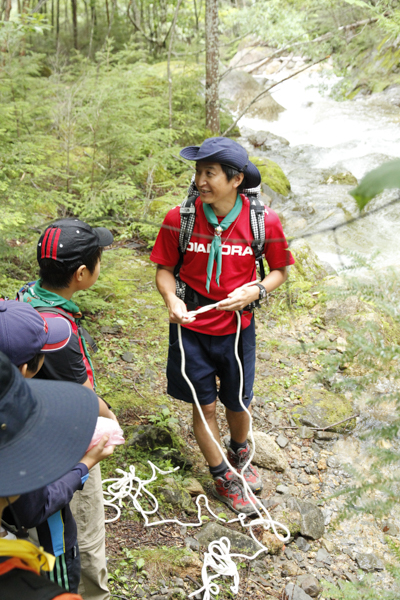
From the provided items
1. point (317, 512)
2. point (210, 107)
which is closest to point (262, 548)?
point (317, 512)

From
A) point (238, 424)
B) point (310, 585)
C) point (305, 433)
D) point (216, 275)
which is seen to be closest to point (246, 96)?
point (305, 433)

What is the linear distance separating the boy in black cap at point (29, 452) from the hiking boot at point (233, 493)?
1982 millimetres

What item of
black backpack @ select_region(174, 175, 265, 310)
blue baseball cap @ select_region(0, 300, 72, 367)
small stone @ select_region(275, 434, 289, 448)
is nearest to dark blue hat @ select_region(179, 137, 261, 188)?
black backpack @ select_region(174, 175, 265, 310)

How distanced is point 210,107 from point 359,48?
379 inches

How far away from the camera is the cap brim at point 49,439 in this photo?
108cm

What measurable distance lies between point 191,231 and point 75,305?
0.94 metres

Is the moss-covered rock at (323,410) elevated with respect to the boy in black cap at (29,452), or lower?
lower

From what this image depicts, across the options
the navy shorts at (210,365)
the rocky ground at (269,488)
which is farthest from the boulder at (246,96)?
the navy shorts at (210,365)

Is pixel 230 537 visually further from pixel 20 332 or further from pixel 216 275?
pixel 20 332

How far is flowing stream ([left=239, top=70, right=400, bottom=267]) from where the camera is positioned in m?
8.64

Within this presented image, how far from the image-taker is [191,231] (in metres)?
2.65

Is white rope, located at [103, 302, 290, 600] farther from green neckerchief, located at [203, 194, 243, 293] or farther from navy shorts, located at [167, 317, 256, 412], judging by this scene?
green neckerchief, located at [203, 194, 243, 293]

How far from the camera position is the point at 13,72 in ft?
19.8

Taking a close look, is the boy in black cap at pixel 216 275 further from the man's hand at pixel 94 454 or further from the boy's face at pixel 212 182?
the man's hand at pixel 94 454
